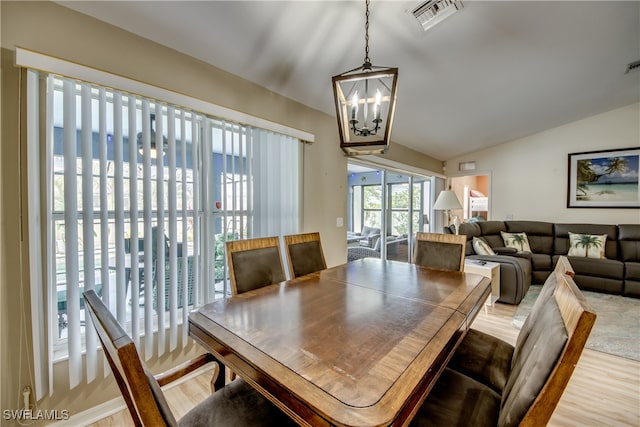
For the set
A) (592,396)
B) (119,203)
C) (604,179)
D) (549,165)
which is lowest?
(592,396)

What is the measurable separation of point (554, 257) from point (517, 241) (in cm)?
56

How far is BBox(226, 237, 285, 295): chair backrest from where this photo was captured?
71.5 inches

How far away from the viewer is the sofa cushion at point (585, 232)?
4285 mm

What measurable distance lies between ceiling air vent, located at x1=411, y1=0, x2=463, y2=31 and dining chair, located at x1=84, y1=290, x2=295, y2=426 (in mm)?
2373

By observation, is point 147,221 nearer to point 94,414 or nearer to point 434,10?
point 94,414

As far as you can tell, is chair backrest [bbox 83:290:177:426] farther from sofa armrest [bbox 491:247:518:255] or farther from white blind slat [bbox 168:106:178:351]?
sofa armrest [bbox 491:247:518:255]

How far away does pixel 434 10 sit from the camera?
185 cm

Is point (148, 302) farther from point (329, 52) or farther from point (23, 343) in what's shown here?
point (329, 52)

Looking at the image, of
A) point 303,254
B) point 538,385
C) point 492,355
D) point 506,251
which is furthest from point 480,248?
point 538,385

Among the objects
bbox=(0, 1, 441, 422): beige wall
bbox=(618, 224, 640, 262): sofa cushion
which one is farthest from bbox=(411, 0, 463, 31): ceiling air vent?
bbox=(618, 224, 640, 262): sofa cushion

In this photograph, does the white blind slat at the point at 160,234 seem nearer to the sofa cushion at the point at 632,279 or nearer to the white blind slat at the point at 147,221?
the white blind slat at the point at 147,221

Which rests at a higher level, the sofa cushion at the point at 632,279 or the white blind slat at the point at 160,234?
the white blind slat at the point at 160,234

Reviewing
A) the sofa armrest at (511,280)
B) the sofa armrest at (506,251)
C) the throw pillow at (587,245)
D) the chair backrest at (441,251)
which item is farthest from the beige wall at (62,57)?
the throw pillow at (587,245)

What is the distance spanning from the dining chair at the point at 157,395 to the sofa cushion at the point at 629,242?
574 cm
